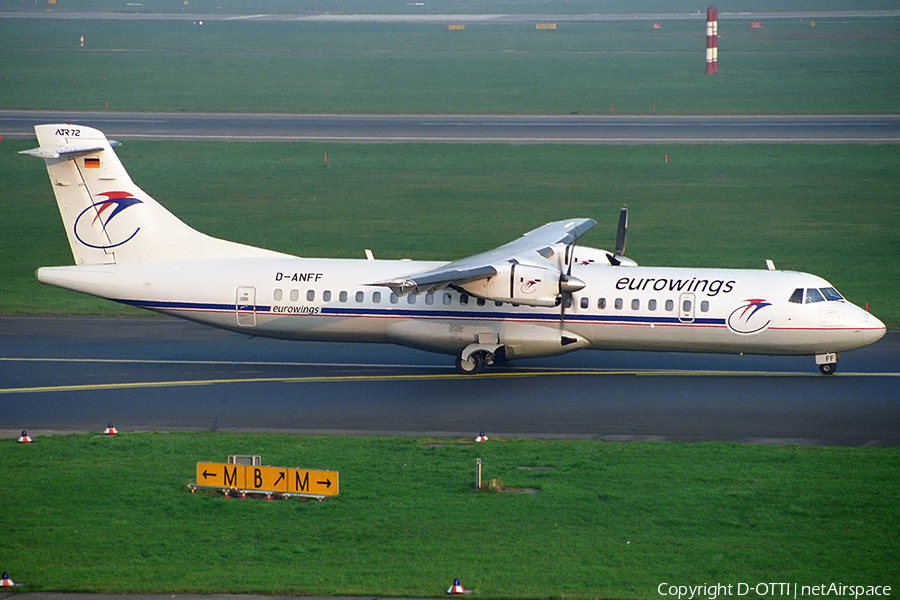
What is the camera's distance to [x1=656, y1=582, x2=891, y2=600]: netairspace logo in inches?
719

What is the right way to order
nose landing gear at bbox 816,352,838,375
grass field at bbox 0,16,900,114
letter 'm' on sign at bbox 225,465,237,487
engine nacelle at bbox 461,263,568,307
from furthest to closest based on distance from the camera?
1. grass field at bbox 0,16,900,114
2. nose landing gear at bbox 816,352,838,375
3. engine nacelle at bbox 461,263,568,307
4. letter 'm' on sign at bbox 225,465,237,487

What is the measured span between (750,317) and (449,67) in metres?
80.6

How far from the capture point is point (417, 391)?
103 feet

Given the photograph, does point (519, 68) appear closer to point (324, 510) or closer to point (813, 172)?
point (813, 172)

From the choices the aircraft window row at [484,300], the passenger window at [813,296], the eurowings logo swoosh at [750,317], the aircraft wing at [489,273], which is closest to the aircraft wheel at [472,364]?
the aircraft window row at [484,300]

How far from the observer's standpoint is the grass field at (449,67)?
8500 cm

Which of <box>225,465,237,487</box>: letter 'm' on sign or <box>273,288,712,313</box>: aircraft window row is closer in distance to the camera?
<box>225,465,237,487</box>: letter 'm' on sign

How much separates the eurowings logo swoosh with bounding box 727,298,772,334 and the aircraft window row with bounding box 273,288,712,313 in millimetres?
754

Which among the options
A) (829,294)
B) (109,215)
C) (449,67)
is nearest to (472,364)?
(829,294)

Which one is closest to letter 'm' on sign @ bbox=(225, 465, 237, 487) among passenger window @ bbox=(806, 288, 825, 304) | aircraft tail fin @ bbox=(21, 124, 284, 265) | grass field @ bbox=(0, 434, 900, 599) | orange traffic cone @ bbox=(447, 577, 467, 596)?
grass field @ bbox=(0, 434, 900, 599)

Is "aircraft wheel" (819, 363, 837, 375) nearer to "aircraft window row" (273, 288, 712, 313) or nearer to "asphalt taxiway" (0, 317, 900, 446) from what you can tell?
"asphalt taxiway" (0, 317, 900, 446)

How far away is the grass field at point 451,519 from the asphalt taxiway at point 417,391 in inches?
59.6

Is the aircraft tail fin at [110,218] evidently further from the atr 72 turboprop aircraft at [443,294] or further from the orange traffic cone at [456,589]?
the orange traffic cone at [456,589]

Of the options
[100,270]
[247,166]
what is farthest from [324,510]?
[247,166]
